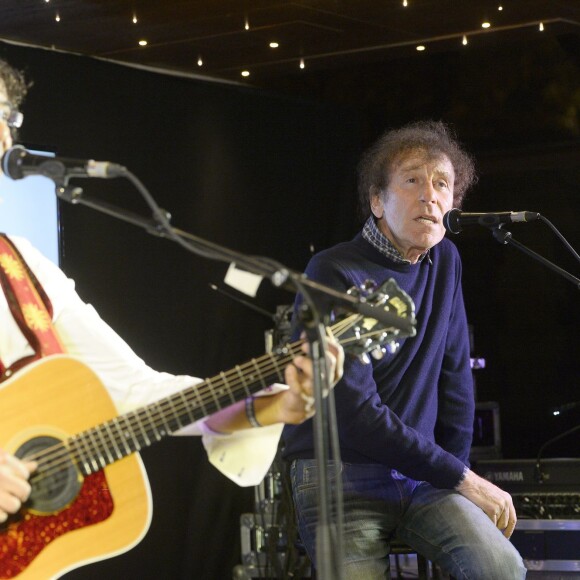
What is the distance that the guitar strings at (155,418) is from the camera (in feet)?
8.27

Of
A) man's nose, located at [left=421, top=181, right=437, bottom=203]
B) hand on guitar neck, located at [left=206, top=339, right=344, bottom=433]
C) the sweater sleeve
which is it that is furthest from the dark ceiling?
hand on guitar neck, located at [left=206, top=339, right=344, bottom=433]

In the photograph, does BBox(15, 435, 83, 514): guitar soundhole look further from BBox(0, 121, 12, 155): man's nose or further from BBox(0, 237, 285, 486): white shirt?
BBox(0, 121, 12, 155): man's nose

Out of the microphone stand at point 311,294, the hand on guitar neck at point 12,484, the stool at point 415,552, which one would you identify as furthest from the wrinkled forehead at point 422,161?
the hand on guitar neck at point 12,484

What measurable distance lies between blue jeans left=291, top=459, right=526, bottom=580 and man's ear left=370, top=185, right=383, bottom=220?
91cm

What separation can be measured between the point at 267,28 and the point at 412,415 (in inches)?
127

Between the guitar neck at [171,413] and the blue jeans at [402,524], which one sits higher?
the guitar neck at [171,413]

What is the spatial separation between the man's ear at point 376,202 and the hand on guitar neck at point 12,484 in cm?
165

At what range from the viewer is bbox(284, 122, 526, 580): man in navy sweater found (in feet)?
10.7

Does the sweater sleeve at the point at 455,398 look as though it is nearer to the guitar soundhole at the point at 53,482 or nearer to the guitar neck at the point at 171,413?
the guitar neck at the point at 171,413

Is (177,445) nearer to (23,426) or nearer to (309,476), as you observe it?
(309,476)

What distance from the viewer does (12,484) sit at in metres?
2.53

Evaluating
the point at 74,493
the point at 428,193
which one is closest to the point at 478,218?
the point at 428,193

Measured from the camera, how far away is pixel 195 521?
21.7 ft

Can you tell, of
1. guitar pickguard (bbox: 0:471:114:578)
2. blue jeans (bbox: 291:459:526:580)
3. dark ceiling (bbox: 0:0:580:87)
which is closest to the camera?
guitar pickguard (bbox: 0:471:114:578)
